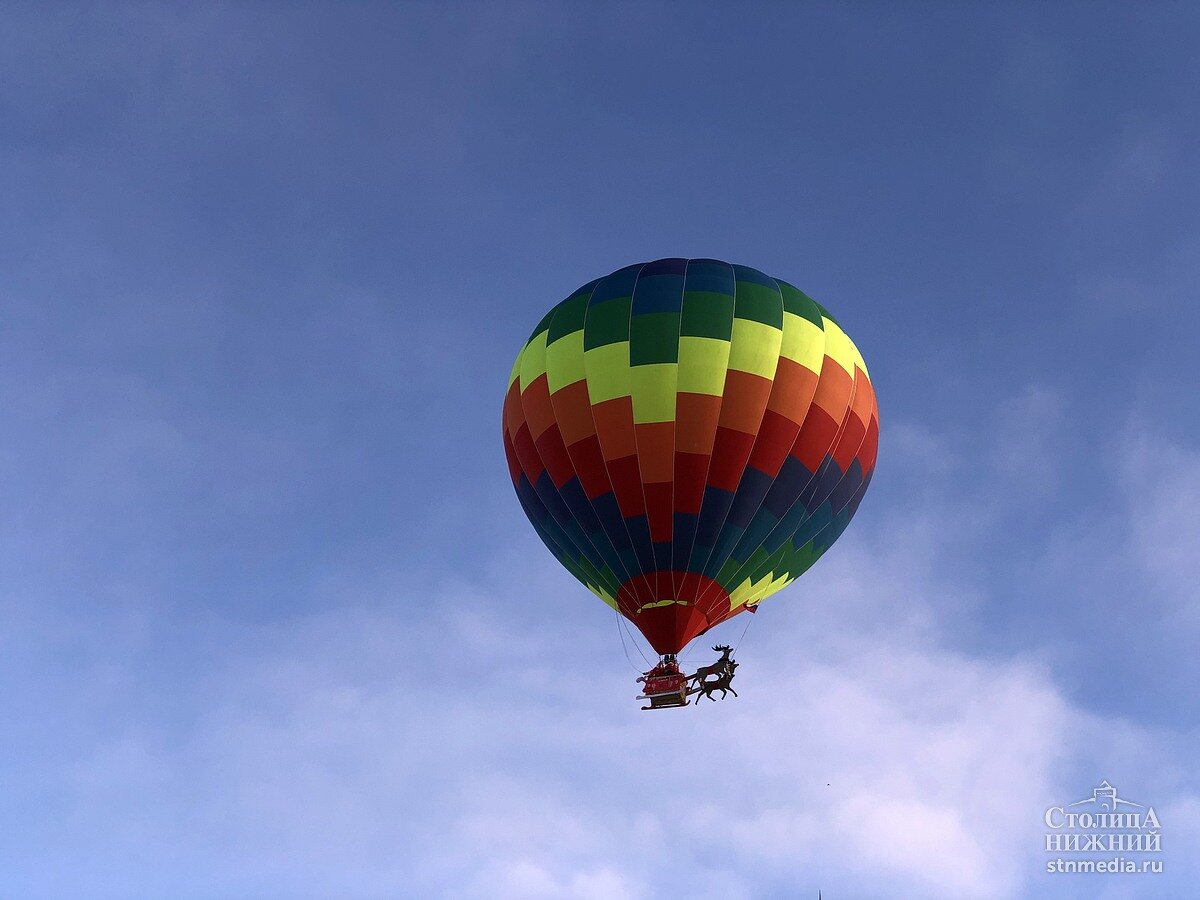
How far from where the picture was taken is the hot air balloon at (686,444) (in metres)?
24.8

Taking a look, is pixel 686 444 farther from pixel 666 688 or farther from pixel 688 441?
pixel 666 688

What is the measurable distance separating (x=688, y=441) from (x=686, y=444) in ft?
0.24

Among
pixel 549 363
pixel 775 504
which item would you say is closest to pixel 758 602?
pixel 775 504

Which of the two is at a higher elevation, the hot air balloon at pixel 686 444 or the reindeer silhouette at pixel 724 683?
the hot air balloon at pixel 686 444

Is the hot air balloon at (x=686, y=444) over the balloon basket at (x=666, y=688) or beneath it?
over

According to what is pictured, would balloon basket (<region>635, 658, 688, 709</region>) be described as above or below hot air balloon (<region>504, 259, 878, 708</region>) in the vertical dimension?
below

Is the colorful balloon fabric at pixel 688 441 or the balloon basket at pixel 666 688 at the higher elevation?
the colorful balloon fabric at pixel 688 441

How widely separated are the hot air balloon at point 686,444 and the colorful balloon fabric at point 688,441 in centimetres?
3

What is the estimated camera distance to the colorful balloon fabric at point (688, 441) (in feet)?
81.3

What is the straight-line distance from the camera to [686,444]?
24.9m

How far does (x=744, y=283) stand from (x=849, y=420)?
3685 mm

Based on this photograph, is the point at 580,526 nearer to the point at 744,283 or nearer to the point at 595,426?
the point at 595,426

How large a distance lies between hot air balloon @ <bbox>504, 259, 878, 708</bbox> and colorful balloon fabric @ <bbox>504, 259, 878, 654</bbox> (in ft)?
0.09

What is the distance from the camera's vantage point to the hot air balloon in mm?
24750
